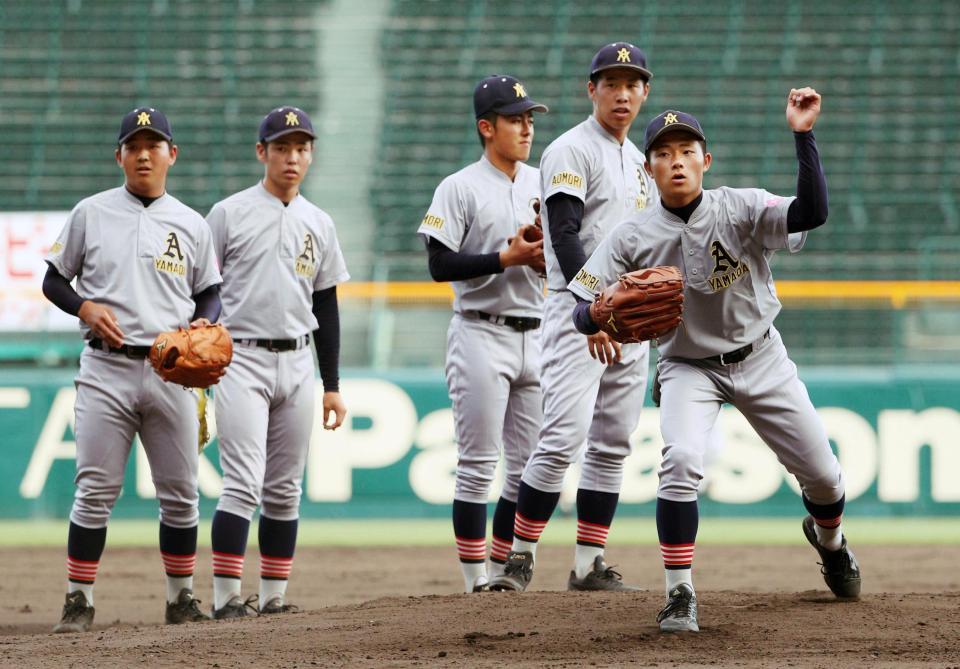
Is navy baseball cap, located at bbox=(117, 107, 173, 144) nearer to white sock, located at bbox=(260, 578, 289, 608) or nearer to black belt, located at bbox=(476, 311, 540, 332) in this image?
black belt, located at bbox=(476, 311, 540, 332)

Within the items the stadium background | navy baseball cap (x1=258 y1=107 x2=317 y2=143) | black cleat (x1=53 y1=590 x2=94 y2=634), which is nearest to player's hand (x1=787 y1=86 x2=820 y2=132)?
navy baseball cap (x1=258 y1=107 x2=317 y2=143)

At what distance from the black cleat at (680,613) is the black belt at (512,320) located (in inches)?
70.3

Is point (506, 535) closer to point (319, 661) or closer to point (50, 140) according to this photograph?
point (319, 661)

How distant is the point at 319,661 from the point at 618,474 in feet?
6.33

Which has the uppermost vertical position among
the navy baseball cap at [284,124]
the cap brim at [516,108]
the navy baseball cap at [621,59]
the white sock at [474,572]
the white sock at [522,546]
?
the navy baseball cap at [621,59]

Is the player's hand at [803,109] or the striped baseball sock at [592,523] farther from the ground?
the player's hand at [803,109]

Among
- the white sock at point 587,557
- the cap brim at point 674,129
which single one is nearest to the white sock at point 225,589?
the white sock at point 587,557

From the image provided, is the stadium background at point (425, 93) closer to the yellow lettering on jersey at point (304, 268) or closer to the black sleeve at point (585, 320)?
the yellow lettering on jersey at point (304, 268)

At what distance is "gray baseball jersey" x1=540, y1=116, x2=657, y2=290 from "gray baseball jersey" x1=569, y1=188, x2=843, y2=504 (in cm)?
76

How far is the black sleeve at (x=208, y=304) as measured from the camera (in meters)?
5.93

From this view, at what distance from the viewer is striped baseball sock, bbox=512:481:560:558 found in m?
5.83

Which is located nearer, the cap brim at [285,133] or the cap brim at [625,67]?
the cap brim at [625,67]

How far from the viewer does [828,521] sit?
5.30 metres

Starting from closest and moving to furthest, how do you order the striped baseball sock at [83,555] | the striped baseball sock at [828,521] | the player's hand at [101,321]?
the striped baseball sock at [828,521], the player's hand at [101,321], the striped baseball sock at [83,555]
